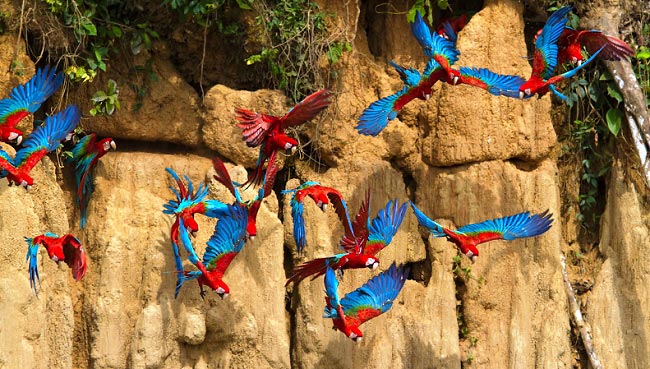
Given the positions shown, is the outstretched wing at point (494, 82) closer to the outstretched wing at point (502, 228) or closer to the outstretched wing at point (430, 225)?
the outstretched wing at point (502, 228)

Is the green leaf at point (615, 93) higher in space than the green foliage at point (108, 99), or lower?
higher

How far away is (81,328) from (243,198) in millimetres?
1392

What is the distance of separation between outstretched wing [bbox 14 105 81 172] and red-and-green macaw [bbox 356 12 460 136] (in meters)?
1.85

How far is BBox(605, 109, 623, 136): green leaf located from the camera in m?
9.91

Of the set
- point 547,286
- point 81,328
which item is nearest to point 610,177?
point 547,286

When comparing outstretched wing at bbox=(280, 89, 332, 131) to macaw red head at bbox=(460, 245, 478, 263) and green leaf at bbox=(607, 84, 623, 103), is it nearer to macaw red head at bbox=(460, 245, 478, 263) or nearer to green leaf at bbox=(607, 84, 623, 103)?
macaw red head at bbox=(460, 245, 478, 263)

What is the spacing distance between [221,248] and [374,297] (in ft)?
3.43

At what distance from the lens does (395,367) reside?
9258 millimetres

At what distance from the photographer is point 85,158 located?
887cm

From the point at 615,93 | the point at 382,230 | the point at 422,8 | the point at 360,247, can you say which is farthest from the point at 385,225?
the point at 615,93

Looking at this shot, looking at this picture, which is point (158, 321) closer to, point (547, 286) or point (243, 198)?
point (243, 198)

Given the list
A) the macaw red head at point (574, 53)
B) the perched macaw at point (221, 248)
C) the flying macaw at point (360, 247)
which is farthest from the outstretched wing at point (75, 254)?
the macaw red head at point (574, 53)

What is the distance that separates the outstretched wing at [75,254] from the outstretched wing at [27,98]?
0.79 meters

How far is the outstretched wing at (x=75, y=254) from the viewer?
828 centimetres
